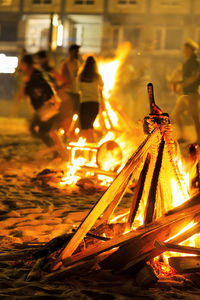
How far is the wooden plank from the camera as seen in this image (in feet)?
11.3

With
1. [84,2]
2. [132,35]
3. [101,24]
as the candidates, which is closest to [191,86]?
[132,35]

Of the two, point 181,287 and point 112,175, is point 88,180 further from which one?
point 181,287

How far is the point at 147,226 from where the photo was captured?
11.4 feet

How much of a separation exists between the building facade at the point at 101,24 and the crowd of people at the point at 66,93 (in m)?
30.2

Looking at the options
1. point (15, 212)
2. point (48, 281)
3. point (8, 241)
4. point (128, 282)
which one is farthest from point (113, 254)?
point (15, 212)

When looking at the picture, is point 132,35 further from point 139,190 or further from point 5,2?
point 139,190

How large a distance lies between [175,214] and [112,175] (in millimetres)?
3455

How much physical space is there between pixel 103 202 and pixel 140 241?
1.35 feet

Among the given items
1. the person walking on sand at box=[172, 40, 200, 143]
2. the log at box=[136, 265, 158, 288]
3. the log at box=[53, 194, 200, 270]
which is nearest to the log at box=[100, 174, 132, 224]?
the log at box=[53, 194, 200, 270]

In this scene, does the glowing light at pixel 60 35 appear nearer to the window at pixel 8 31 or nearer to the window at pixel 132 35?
the window at pixel 8 31

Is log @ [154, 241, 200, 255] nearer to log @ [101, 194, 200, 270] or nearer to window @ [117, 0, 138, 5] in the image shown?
log @ [101, 194, 200, 270]

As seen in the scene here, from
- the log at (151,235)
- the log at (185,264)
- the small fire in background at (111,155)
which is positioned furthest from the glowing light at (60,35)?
the log at (185,264)

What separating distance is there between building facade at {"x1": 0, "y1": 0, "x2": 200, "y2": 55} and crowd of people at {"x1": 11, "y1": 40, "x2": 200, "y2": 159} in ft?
99.1

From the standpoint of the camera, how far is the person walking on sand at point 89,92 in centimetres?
801
